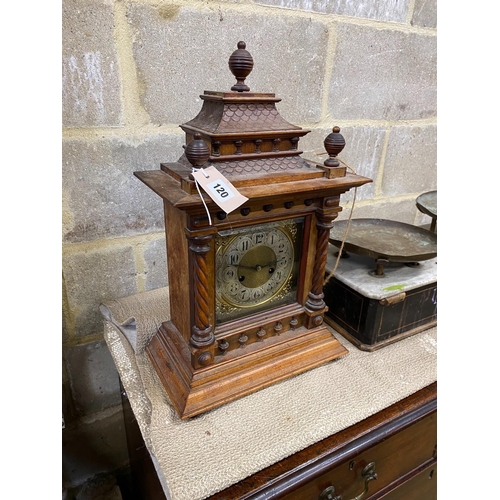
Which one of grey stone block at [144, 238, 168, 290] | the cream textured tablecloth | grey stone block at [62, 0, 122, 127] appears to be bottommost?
the cream textured tablecloth

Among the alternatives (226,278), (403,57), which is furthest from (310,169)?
(403,57)

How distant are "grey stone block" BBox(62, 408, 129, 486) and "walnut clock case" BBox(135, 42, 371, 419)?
540mm

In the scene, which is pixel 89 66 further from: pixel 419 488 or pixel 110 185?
pixel 419 488

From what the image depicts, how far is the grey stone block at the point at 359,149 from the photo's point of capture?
1215 millimetres

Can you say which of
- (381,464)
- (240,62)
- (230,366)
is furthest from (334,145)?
(381,464)

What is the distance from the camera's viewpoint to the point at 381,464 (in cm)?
82

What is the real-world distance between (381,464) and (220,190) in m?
0.68

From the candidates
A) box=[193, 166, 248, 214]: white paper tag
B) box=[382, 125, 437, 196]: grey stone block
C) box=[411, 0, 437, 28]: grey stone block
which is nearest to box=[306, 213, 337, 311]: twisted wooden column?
box=[193, 166, 248, 214]: white paper tag

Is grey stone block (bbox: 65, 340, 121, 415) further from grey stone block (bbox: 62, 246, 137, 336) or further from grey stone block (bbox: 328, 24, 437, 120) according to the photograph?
grey stone block (bbox: 328, 24, 437, 120)

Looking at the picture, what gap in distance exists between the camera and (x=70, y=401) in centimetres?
113

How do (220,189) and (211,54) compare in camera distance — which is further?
(211,54)

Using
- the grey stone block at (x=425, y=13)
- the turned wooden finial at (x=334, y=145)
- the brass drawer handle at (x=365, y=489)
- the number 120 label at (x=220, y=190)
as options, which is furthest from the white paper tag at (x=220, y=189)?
the grey stone block at (x=425, y=13)

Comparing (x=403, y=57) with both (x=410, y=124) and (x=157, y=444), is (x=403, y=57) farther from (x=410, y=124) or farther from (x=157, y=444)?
(x=157, y=444)

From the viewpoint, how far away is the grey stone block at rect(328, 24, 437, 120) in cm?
116
